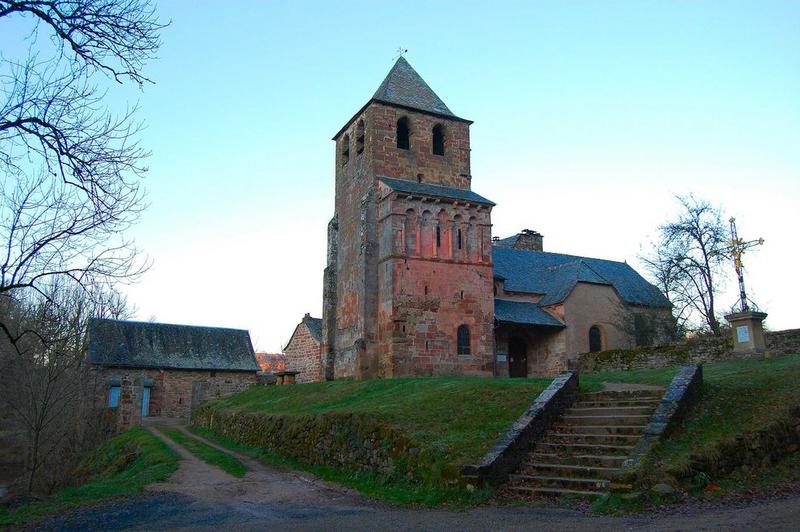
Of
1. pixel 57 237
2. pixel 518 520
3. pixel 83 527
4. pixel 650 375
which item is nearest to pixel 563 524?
pixel 518 520

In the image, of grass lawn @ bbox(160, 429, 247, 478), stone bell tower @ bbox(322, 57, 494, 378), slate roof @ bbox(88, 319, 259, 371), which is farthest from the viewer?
slate roof @ bbox(88, 319, 259, 371)

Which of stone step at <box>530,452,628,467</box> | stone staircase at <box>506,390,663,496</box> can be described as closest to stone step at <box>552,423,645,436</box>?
stone staircase at <box>506,390,663,496</box>

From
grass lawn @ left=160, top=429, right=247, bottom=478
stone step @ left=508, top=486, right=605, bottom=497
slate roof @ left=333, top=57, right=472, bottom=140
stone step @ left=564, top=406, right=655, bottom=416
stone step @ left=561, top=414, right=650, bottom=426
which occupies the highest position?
slate roof @ left=333, top=57, right=472, bottom=140

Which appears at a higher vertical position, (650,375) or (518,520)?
(650,375)

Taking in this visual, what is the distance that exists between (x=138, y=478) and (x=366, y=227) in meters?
16.2

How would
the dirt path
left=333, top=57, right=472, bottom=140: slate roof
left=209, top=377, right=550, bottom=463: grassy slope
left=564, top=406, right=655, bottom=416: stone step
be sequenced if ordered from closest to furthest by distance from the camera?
the dirt path
left=209, top=377, right=550, bottom=463: grassy slope
left=564, top=406, right=655, bottom=416: stone step
left=333, top=57, right=472, bottom=140: slate roof

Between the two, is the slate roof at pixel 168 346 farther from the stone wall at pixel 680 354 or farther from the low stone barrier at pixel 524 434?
the low stone barrier at pixel 524 434

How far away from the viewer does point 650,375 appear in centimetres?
1738

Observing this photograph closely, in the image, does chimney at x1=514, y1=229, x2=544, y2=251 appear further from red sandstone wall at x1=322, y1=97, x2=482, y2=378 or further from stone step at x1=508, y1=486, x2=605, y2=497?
stone step at x1=508, y1=486, x2=605, y2=497

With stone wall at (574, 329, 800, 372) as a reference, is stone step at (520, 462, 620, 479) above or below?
below

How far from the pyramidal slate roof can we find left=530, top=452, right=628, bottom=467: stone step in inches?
893

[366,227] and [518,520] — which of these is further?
[366,227]

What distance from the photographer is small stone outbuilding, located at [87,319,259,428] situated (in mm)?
39656

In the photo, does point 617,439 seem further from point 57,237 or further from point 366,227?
point 366,227
